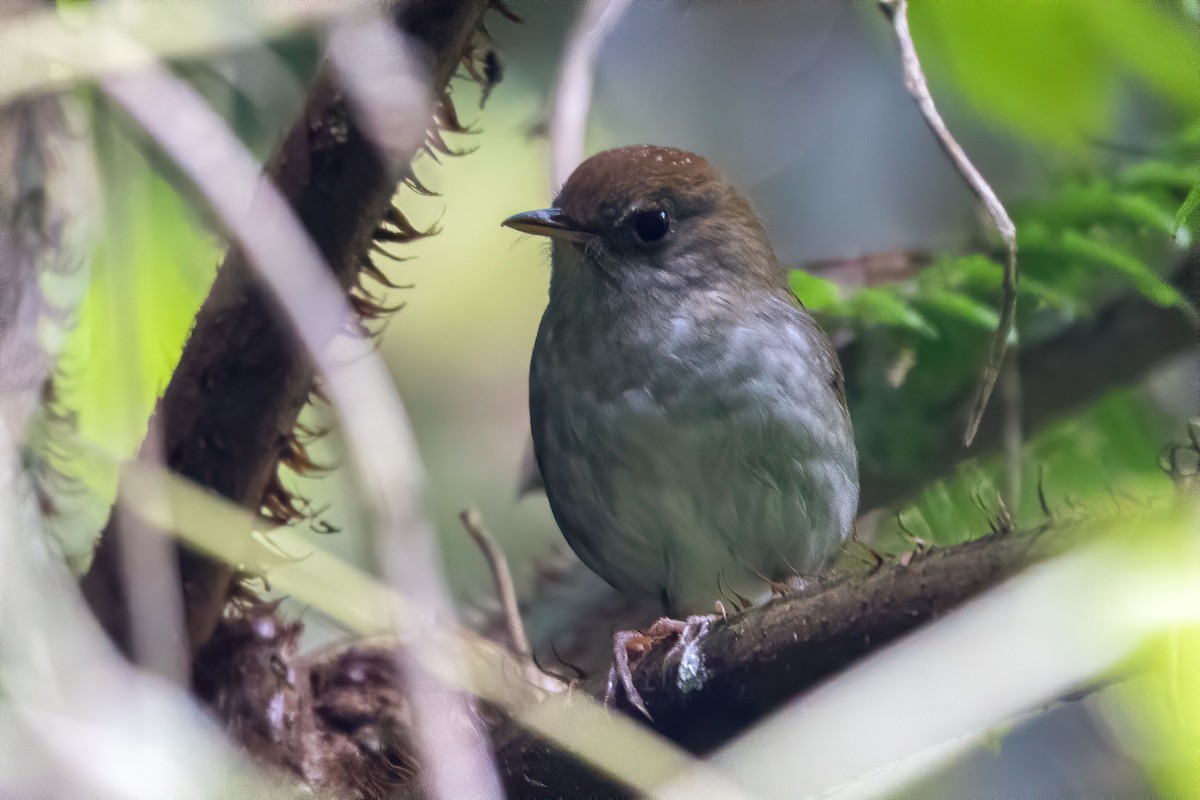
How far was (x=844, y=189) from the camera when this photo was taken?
4770 mm

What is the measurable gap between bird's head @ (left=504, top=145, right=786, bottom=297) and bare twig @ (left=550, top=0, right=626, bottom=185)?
0.77 ft

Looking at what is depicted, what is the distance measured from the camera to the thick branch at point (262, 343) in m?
2.31

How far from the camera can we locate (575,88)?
2.99 m

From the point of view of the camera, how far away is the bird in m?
2.72

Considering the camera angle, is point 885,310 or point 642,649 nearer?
point 642,649

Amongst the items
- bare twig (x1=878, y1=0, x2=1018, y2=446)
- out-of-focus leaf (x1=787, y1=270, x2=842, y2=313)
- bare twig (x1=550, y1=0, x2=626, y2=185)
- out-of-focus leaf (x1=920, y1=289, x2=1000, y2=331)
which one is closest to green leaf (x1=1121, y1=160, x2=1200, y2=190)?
out-of-focus leaf (x1=920, y1=289, x2=1000, y2=331)

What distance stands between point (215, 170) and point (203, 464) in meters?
0.65

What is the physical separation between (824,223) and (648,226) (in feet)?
6.56

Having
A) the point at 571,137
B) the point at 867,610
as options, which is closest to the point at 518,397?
the point at 571,137

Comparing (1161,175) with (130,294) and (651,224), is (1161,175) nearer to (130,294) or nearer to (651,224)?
(651,224)

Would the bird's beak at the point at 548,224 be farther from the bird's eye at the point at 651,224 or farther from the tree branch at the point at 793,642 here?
the tree branch at the point at 793,642

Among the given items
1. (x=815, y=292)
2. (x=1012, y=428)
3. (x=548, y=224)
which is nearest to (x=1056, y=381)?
(x=1012, y=428)

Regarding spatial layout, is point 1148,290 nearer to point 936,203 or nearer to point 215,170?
point 936,203

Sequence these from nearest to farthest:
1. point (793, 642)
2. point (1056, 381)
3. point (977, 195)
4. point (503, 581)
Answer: point (793, 642), point (977, 195), point (503, 581), point (1056, 381)
